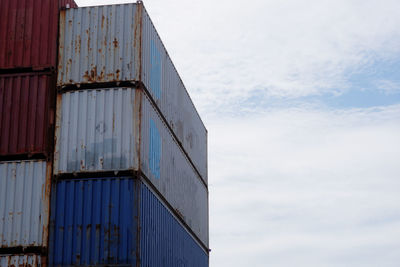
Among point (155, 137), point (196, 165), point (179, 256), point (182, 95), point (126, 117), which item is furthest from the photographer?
point (196, 165)

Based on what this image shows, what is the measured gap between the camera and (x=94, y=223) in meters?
24.2

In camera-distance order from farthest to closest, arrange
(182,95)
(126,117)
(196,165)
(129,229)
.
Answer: (196,165)
(182,95)
(126,117)
(129,229)

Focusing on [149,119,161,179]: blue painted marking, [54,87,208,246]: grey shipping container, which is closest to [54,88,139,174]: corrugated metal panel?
[54,87,208,246]: grey shipping container

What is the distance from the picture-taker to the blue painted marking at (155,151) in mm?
26984

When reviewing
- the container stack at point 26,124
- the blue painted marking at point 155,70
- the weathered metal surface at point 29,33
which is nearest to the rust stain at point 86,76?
the container stack at point 26,124

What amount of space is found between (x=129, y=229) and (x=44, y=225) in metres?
3.29

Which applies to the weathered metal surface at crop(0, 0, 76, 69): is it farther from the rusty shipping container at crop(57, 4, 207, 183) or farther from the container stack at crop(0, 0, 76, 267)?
the rusty shipping container at crop(57, 4, 207, 183)

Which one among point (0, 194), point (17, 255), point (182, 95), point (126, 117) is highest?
point (182, 95)

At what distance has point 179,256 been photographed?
3138cm

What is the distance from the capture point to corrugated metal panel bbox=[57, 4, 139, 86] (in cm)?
2622

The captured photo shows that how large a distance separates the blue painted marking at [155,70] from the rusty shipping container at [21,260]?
8.25m

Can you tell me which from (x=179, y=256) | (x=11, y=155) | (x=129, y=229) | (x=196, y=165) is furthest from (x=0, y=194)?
(x=196, y=165)

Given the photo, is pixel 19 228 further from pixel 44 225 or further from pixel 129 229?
pixel 129 229

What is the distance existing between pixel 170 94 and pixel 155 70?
3.01 meters
